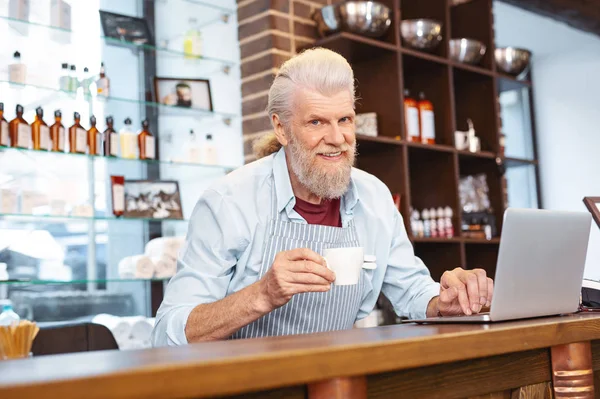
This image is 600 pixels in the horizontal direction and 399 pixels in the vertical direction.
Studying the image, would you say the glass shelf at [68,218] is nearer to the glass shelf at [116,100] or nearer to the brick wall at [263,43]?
the glass shelf at [116,100]

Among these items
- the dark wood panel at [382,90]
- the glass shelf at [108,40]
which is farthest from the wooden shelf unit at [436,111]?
the glass shelf at [108,40]

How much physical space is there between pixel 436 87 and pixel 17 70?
205cm

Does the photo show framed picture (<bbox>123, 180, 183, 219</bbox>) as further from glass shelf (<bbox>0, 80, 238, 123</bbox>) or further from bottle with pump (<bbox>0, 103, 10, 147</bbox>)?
bottle with pump (<bbox>0, 103, 10, 147</bbox>)

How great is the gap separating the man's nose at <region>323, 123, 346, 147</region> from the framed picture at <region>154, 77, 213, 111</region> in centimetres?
149

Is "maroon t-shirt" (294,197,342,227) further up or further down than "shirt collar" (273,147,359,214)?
further down

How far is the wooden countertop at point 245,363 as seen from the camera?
745mm

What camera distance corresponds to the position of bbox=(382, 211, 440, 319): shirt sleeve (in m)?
2.09

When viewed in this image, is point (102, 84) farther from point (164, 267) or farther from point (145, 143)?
point (164, 267)

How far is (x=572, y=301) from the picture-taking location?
5.18ft

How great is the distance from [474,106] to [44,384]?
3.67 m

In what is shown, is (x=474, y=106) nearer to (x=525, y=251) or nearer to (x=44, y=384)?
(x=525, y=251)

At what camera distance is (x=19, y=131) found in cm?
278

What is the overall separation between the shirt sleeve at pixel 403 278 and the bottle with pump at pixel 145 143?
1356 millimetres

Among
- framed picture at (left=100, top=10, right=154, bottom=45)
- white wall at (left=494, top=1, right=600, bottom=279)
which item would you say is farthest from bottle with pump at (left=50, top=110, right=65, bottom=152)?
white wall at (left=494, top=1, right=600, bottom=279)
